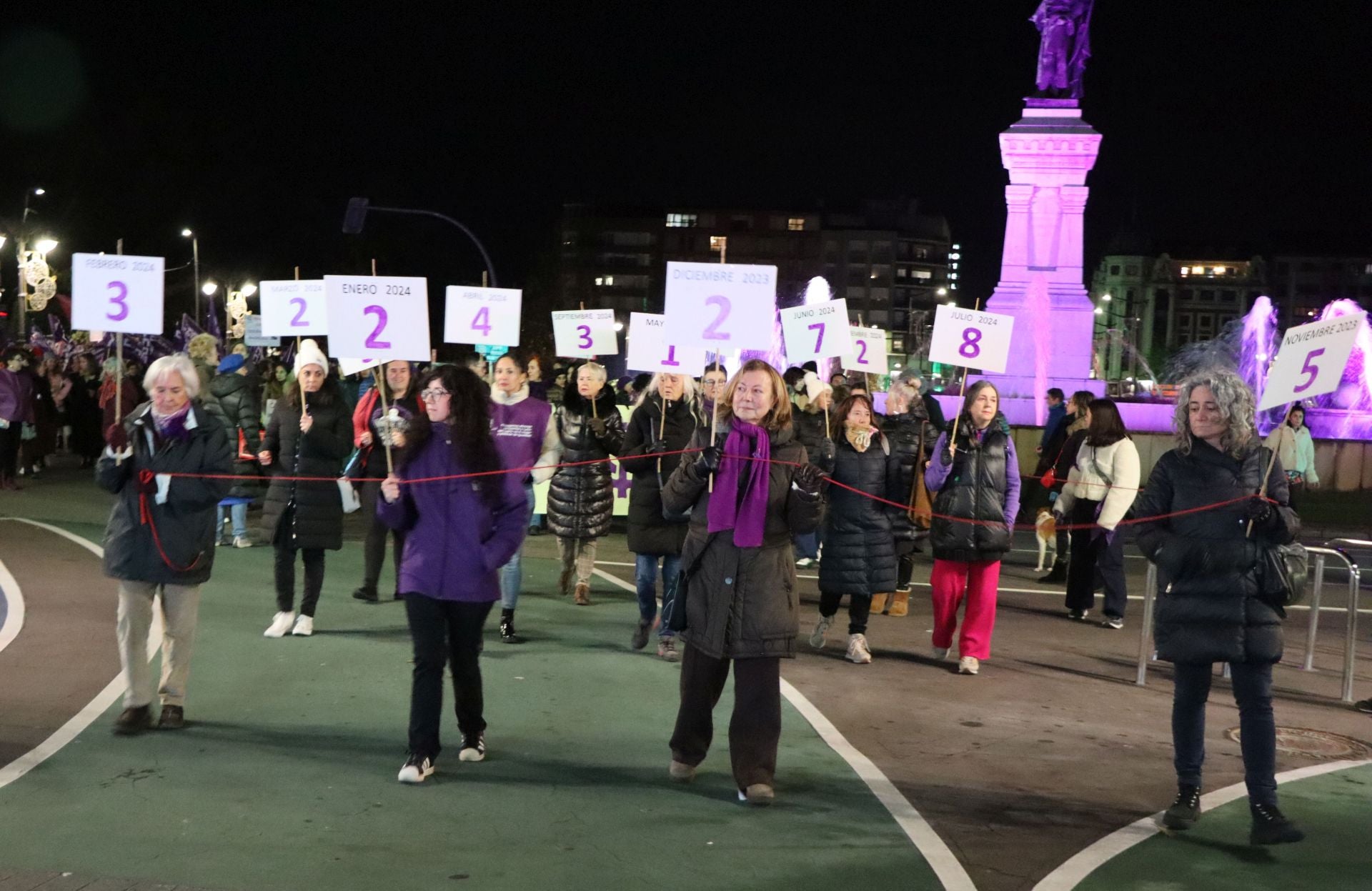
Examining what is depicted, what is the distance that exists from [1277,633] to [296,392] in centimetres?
714

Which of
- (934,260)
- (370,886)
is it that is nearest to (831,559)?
(370,886)

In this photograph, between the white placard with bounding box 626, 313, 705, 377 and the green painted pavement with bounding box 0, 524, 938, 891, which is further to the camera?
the white placard with bounding box 626, 313, 705, 377

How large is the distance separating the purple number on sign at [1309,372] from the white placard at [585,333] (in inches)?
346

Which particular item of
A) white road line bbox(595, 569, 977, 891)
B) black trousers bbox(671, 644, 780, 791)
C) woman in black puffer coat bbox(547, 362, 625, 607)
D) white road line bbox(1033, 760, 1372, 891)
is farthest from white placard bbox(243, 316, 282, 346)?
white road line bbox(1033, 760, 1372, 891)

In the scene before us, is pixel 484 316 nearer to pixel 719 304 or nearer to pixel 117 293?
pixel 117 293

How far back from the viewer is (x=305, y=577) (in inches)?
416

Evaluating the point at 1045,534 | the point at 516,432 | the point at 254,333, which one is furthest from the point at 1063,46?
the point at 516,432

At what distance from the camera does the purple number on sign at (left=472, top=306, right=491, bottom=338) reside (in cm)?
1490

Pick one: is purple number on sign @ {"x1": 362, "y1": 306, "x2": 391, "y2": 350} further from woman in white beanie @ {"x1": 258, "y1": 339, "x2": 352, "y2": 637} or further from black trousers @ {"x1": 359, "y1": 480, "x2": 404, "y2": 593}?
black trousers @ {"x1": 359, "y1": 480, "x2": 404, "y2": 593}

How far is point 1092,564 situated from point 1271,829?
6.68 metres

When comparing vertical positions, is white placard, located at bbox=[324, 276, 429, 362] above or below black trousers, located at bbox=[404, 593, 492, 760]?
above

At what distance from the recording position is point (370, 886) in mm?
5398

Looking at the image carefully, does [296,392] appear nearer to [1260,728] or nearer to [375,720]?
[375,720]

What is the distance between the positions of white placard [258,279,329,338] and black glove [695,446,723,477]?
6.56m
